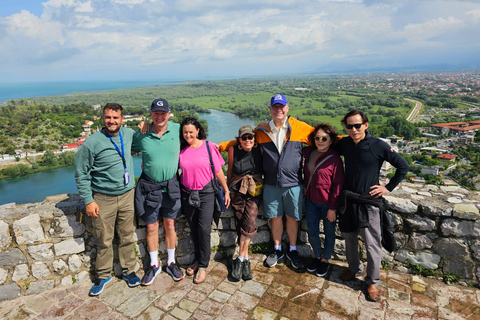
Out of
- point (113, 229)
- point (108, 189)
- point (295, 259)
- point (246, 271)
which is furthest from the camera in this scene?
point (295, 259)


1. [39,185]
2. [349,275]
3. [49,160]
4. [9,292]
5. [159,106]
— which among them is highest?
[159,106]

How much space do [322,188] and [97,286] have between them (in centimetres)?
206

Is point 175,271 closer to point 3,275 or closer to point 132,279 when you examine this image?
point 132,279

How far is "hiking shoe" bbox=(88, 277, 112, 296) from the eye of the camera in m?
2.34

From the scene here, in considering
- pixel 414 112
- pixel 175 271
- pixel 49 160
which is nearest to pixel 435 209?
pixel 175 271

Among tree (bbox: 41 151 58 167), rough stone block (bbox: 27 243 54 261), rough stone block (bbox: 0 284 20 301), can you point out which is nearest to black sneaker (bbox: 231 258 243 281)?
rough stone block (bbox: 27 243 54 261)

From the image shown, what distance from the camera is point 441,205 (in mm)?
2381

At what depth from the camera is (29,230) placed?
7.75 ft

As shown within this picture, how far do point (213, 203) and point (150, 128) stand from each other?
0.84m

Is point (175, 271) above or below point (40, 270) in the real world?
below

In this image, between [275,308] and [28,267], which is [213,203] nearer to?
[275,308]

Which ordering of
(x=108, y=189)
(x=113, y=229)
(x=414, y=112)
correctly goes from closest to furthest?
(x=108, y=189), (x=113, y=229), (x=414, y=112)

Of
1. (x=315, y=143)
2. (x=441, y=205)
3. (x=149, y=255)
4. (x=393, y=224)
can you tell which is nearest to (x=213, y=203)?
(x=149, y=255)

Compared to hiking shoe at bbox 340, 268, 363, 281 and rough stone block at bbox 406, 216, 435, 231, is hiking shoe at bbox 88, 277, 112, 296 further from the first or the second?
rough stone block at bbox 406, 216, 435, 231
